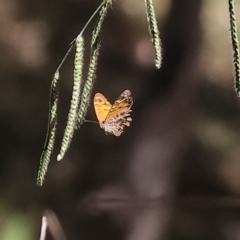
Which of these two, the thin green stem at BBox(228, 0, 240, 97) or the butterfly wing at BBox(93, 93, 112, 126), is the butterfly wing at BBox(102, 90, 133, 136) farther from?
the thin green stem at BBox(228, 0, 240, 97)

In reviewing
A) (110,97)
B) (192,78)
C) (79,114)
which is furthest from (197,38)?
(79,114)

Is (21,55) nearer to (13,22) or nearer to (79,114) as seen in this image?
(13,22)

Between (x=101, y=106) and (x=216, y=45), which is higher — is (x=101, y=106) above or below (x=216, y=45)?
below

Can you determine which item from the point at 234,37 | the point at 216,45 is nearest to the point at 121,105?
the point at 216,45

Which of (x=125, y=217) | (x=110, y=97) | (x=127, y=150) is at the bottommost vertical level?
(x=125, y=217)

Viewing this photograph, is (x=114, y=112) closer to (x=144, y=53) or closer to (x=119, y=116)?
(x=119, y=116)

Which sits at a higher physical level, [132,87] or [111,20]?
[111,20]

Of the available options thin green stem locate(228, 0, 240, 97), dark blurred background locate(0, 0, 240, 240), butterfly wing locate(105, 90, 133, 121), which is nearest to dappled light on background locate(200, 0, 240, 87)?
dark blurred background locate(0, 0, 240, 240)
